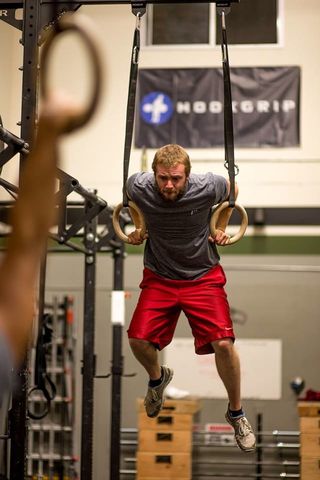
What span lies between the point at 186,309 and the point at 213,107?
6.34 meters

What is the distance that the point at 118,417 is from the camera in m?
8.11

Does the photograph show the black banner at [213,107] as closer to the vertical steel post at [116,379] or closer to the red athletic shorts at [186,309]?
the vertical steel post at [116,379]

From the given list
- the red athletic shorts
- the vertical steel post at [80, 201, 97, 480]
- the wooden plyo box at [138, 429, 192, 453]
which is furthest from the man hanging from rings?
the wooden plyo box at [138, 429, 192, 453]

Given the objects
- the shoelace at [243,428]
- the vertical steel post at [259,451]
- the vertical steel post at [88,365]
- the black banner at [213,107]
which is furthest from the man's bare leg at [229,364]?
the black banner at [213,107]

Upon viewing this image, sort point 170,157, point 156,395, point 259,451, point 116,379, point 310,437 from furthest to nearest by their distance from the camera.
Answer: point 259,451 < point 310,437 < point 116,379 < point 156,395 < point 170,157

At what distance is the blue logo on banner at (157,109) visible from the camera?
35.0ft

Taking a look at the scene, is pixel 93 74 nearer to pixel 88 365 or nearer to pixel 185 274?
pixel 185 274

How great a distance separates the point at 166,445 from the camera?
8.92 m

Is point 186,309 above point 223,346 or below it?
above

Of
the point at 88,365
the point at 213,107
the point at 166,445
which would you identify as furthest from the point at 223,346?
the point at 213,107

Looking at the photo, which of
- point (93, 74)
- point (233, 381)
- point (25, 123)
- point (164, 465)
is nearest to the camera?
point (93, 74)

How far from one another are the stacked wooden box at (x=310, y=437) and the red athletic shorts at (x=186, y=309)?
4.35m

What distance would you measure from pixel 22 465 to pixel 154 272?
48.5 inches

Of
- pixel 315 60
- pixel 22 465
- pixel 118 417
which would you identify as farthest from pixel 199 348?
pixel 315 60
